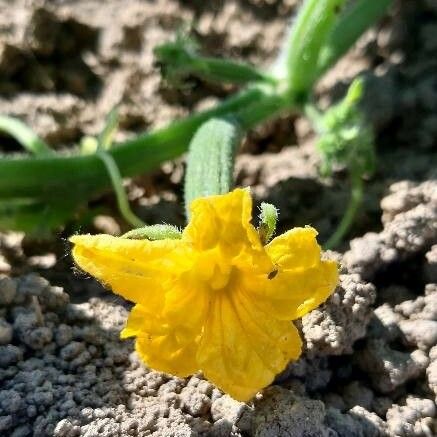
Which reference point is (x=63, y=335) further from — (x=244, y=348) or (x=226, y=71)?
(x=226, y=71)

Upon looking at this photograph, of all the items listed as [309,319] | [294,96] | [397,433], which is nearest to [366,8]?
[294,96]

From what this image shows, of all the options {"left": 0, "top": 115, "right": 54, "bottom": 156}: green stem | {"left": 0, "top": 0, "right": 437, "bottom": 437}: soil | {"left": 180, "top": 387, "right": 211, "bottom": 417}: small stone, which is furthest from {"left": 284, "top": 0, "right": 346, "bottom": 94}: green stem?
{"left": 180, "top": 387, "right": 211, "bottom": 417}: small stone

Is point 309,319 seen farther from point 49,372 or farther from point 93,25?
point 93,25

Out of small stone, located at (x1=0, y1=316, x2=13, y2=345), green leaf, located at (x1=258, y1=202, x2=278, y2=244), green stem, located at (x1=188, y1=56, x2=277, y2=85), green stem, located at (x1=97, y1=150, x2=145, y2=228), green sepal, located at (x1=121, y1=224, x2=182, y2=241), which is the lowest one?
green leaf, located at (x1=258, y1=202, x2=278, y2=244)

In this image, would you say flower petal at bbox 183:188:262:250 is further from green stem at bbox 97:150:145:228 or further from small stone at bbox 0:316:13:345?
green stem at bbox 97:150:145:228

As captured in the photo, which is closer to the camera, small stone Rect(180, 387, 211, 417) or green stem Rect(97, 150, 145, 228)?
small stone Rect(180, 387, 211, 417)

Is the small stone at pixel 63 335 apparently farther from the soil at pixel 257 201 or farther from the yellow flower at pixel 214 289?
the yellow flower at pixel 214 289
